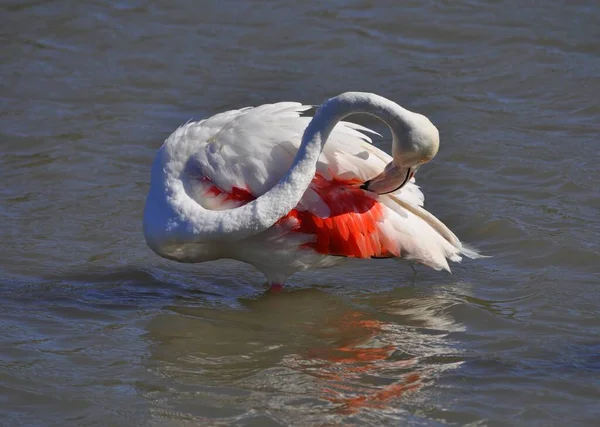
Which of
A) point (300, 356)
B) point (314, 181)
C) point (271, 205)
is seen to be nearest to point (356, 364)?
point (300, 356)

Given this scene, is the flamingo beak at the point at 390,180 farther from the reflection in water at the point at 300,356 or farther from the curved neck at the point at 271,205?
the reflection in water at the point at 300,356

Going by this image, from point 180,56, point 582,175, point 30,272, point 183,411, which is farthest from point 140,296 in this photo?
point 180,56

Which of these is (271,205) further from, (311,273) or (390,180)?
→ (311,273)

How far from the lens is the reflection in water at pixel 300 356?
516 centimetres

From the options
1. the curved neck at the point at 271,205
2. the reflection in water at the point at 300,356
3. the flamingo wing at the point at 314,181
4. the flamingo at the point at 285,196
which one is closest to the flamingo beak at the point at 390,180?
the flamingo at the point at 285,196

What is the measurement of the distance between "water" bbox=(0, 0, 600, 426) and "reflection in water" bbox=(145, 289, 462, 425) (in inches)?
0.7

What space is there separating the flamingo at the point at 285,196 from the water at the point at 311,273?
0.41 metres

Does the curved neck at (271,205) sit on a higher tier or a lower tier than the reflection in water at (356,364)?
higher

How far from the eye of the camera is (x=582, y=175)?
8.21m

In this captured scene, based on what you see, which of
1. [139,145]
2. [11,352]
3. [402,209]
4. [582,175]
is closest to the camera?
[11,352]

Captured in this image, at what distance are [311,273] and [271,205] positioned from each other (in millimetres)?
1383

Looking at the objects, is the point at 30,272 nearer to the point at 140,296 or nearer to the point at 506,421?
the point at 140,296

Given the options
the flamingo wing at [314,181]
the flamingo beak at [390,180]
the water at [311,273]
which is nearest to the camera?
the water at [311,273]

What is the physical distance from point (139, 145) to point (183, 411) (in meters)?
4.54
